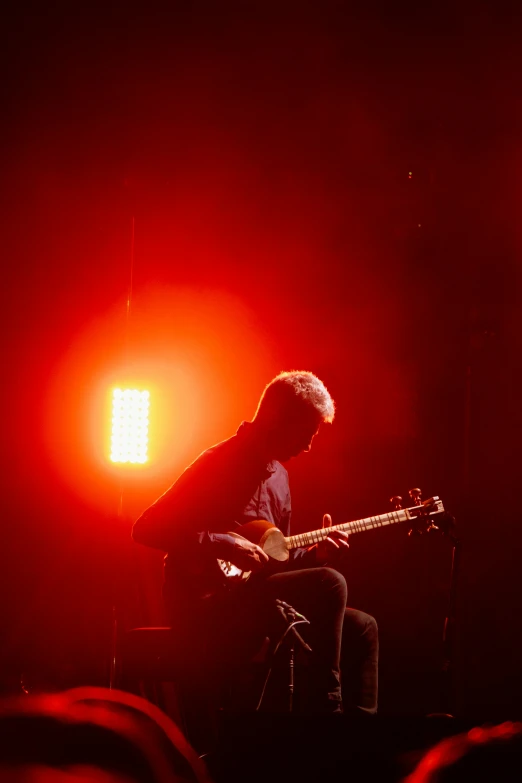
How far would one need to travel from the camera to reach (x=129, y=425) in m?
4.18

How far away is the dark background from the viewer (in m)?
3.96

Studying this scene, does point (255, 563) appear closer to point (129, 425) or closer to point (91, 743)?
point (129, 425)

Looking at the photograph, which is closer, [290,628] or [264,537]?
[290,628]

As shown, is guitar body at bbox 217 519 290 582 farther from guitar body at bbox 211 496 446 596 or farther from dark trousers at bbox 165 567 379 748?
dark trousers at bbox 165 567 379 748

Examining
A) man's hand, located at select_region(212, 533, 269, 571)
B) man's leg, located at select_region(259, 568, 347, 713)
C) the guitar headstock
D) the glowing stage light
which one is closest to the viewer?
man's leg, located at select_region(259, 568, 347, 713)

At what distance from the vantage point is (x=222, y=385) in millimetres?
4441

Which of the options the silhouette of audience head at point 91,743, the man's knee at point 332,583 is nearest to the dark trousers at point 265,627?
the man's knee at point 332,583

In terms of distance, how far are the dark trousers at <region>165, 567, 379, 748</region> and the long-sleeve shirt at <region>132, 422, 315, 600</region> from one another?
0.20 metres

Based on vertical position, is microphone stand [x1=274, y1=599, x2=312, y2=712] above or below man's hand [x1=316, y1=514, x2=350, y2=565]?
below

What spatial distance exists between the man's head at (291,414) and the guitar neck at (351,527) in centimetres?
38

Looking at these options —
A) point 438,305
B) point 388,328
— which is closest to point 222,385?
point 388,328

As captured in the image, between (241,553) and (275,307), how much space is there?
6.52 ft

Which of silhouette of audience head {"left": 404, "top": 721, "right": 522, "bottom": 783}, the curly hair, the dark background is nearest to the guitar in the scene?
the curly hair

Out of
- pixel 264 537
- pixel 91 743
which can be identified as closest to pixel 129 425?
pixel 264 537
